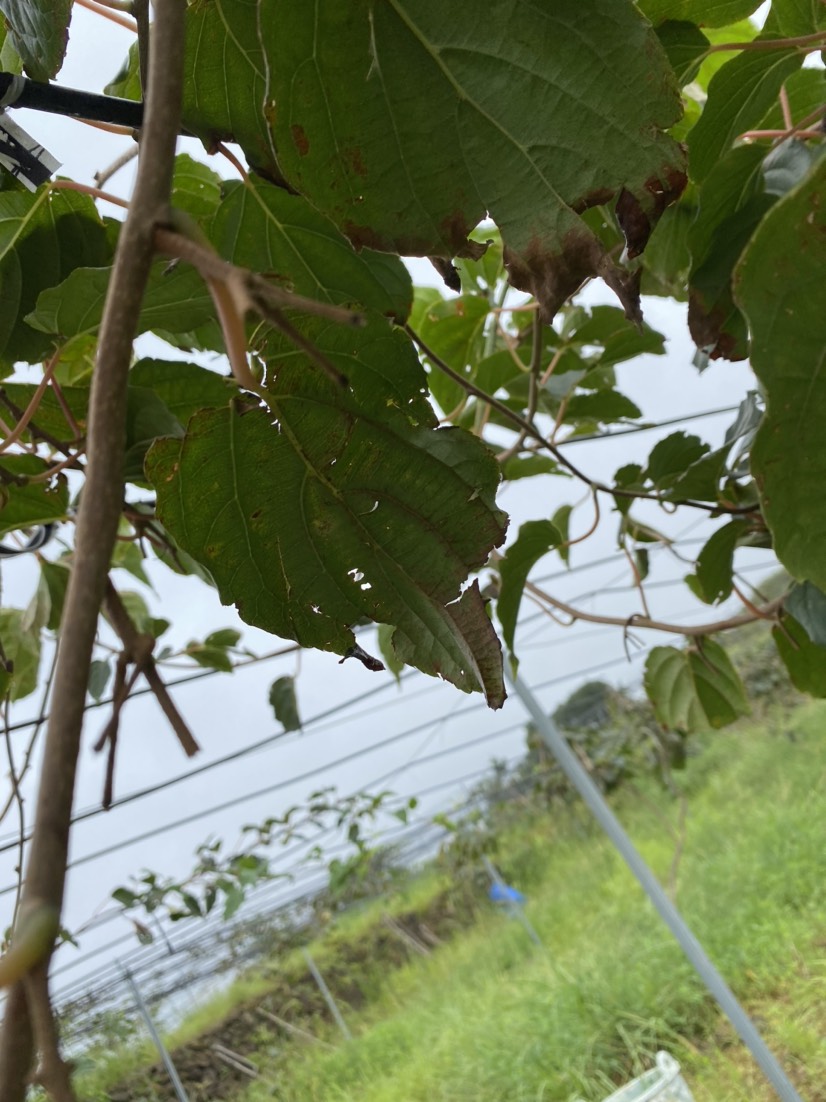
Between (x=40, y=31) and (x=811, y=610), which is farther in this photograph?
(x=811, y=610)

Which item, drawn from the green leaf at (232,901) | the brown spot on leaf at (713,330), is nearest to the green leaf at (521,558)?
the brown spot on leaf at (713,330)

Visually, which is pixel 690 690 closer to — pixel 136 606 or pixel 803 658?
pixel 803 658

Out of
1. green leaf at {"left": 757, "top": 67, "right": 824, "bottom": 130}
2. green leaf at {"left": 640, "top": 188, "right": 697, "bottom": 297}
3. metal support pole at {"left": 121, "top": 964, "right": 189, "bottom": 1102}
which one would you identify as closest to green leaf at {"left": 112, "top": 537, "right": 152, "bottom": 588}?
green leaf at {"left": 640, "top": 188, "right": 697, "bottom": 297}

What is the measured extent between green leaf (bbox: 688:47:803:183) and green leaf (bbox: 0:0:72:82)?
0.30 metres

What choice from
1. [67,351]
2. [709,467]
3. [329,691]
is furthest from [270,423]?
[329,691]

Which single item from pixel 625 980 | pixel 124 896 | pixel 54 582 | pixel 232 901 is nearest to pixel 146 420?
pixel 54 582

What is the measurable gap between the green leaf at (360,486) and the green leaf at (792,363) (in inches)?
3.7

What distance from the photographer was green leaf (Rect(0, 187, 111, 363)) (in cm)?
42

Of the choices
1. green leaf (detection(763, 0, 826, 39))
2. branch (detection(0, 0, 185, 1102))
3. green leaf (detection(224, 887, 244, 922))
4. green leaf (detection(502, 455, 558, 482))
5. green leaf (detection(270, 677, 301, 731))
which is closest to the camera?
branch (detection(0, 0, 185, 1102))

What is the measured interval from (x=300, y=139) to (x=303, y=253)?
0.41ft

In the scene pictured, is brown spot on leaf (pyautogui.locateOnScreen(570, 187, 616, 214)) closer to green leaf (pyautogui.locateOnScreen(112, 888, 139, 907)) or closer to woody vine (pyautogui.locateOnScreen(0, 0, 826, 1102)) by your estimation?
woody vine (pyautogui.locateOnScreen(0, 0, 826, 1102))

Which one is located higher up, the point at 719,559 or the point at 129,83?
the point at 129,83

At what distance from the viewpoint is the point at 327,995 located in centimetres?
351

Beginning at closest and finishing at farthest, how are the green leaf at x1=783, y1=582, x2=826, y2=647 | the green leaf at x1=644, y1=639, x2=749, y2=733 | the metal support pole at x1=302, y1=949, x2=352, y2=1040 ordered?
the green leaf at x1=783, y1=582, x2=826, y2=647 → the green leaf at x1=644, y1=639, x2=749, y2=733 → the metal support pole at x1=302, y1=949, x2=352, y2=1040
